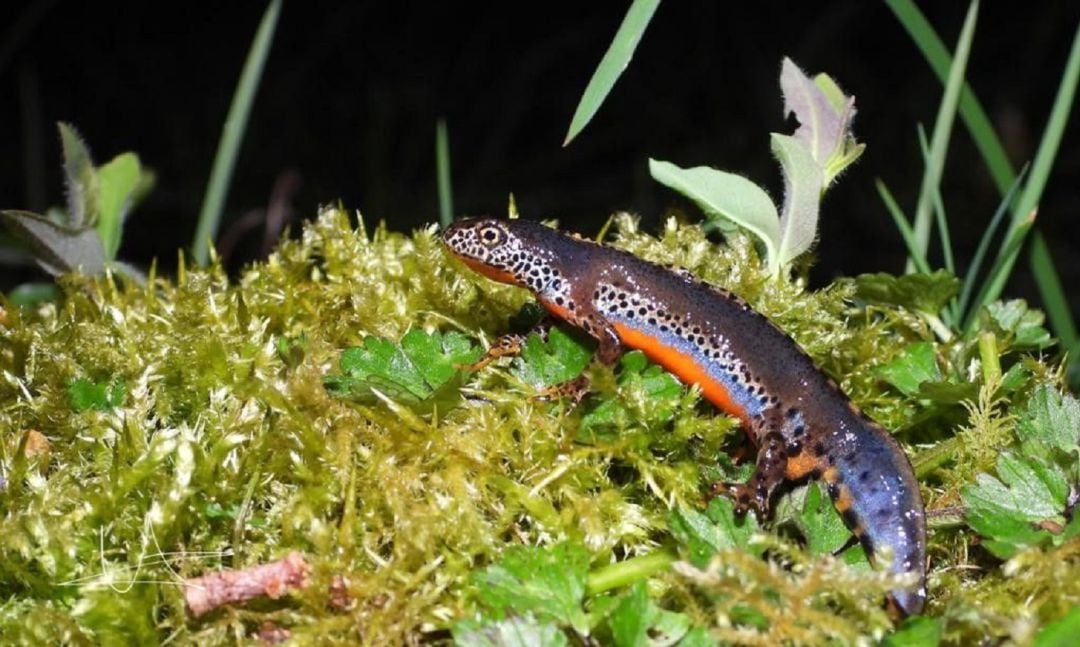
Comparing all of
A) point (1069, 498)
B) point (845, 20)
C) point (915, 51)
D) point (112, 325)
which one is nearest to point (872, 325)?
point (1069, 498)

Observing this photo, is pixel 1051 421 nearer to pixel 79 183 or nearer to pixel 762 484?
pixel 762 484

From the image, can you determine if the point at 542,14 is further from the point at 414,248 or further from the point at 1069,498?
the point at 1069,498

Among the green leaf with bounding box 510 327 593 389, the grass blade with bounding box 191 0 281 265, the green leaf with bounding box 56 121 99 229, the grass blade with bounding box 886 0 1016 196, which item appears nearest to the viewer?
the green leaf with bounding box 510 327 593 389

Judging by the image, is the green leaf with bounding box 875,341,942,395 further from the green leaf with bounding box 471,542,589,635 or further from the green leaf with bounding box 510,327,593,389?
the green leaf with bounding box 471,542,589,635

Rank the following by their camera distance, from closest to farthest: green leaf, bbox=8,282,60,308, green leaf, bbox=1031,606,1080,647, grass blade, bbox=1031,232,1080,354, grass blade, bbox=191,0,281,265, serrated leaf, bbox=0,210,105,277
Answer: green leaf, bbox=1031,606,1080,647 → serrated leaf, bbox=0,210,105,277 → grass blade, bbox=1031,232,1080,354 → grass blade, bbox=191,0,281,265 → green leaf, bbox=8,282,60,308

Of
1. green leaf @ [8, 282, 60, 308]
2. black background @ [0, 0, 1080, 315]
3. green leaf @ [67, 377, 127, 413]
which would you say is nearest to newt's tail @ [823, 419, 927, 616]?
green leaf @ [67, 377, 127, 413]

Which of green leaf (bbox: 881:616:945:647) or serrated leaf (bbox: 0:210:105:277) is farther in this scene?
serrated leaf (bbox: 0:210:105:277)

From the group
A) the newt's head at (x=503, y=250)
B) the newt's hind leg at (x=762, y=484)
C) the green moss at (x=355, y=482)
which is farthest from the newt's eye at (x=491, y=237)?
the newt's hind leg at (x=762, y=484)
